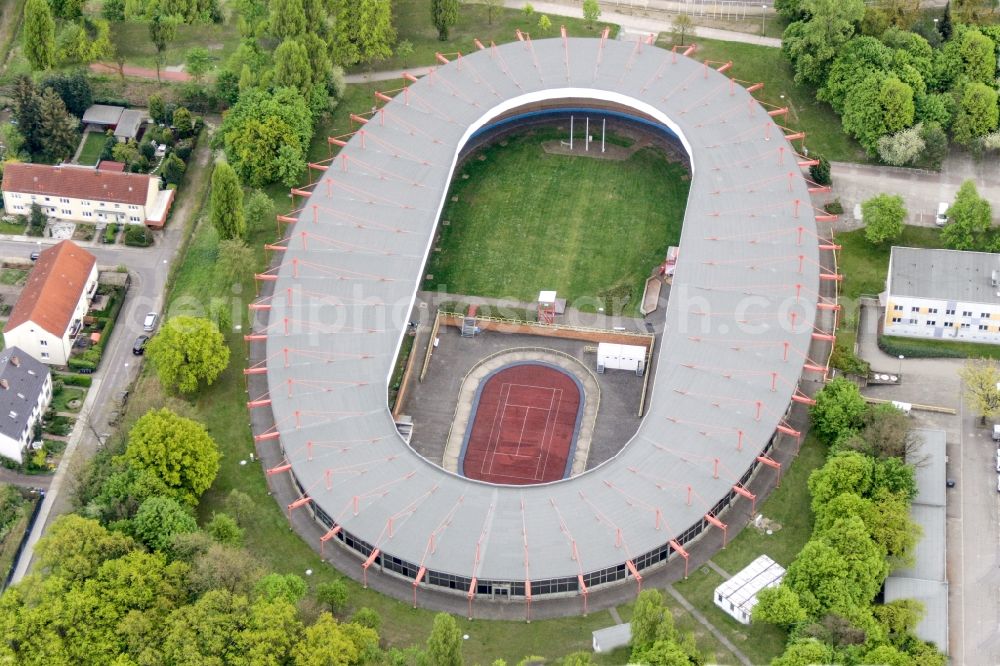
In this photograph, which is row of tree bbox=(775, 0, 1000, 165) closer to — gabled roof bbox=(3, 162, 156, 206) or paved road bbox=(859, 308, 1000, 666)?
paved road bbox=(859, 308, 1000, 666)

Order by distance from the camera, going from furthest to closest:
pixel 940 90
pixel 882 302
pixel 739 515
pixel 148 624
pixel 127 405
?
pixel 940 90 < pixel 882 302 < pixel 127 405 < pixel 739 515 < pixel 148 624

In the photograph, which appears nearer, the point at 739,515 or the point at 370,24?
the point at 739,515

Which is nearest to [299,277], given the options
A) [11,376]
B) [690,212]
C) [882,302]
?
[11,376]

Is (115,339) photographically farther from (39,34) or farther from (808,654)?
(808,654)

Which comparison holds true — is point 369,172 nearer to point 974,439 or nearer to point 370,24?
point 370,24

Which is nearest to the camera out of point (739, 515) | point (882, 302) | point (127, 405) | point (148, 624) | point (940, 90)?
point (148, 624)

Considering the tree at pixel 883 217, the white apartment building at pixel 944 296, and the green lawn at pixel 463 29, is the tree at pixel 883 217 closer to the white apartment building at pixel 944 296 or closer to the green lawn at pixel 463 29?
the white apartment building at pixel 944 296

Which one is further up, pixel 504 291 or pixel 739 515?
pixel 504 291
